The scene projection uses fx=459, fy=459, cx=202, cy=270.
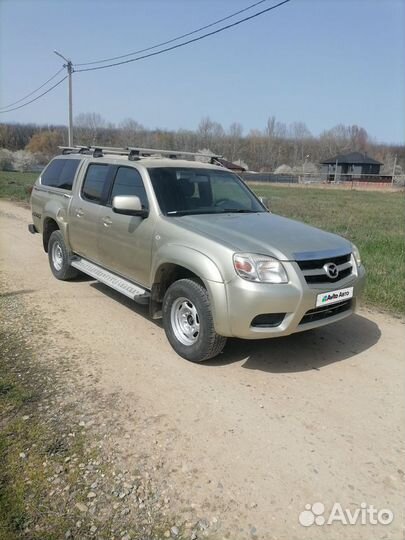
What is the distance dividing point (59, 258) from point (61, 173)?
4.39 ft

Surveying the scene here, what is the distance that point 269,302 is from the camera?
3.80 meters

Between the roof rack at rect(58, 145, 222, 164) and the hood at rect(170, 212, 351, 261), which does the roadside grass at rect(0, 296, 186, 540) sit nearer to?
the hood at rect(170, 212, 351, 261)

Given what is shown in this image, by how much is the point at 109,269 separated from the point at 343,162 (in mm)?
84801

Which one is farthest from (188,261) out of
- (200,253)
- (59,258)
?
(59,258)

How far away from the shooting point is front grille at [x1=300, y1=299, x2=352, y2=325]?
409 centimetres

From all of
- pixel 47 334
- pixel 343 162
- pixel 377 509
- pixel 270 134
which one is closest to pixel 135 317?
pixel 47 334

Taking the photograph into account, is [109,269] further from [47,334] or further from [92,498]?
[92,498]

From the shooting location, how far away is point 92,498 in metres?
2.64

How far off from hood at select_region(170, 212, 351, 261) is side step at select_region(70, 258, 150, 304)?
3.05 ft

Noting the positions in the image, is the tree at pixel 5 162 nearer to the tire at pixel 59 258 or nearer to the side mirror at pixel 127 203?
the tire at pixel 59 258

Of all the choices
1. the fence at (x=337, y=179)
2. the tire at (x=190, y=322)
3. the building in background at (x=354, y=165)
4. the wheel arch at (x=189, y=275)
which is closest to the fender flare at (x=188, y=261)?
the wheel arch at (x=189, y=275)

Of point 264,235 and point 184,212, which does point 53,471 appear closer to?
point 264,235

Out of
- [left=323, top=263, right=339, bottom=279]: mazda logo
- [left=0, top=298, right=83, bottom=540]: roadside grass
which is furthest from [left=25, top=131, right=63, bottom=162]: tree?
[left=323, top=263, right=339, bottom=279]: mazda logo

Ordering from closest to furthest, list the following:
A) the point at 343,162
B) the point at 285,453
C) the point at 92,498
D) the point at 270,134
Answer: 1. the point at 92,498
2. the point at 285,453
3. the point at 343,162
4. the point at 270,134
